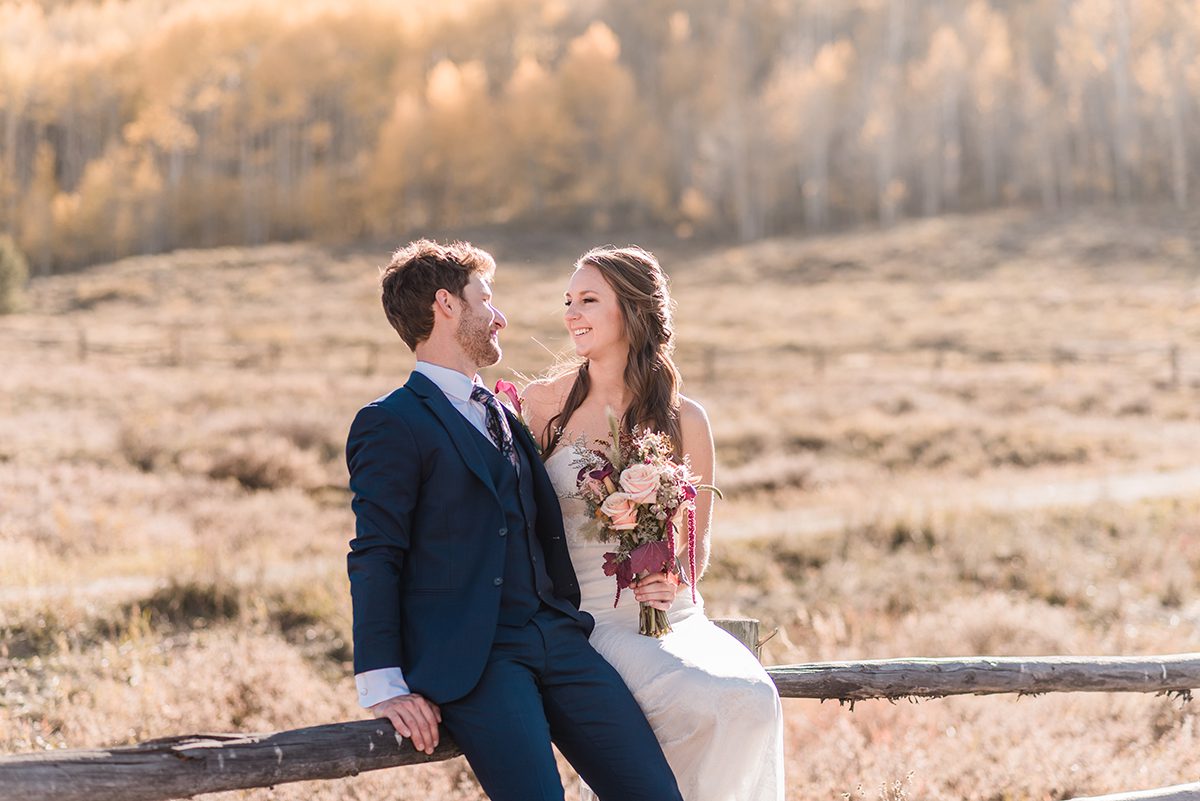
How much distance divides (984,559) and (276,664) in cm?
712

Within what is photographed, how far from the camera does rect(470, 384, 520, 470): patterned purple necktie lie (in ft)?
11.3

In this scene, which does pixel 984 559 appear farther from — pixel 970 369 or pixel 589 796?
pixel 970 369

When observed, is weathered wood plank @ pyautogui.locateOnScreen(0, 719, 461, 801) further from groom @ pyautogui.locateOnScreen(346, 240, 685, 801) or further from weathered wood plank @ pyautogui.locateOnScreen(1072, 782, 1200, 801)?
weathered wood plank @ pyautogui.locateOnScreen(1072, 782, 1200, 801)

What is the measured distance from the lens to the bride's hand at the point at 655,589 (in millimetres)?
3580

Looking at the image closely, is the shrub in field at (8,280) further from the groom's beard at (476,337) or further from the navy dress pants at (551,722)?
the navy dress pants at (551,722)

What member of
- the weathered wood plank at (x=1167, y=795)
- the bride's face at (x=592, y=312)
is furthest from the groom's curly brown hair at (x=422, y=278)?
the weathered wood plank at (x=1167, y=795)

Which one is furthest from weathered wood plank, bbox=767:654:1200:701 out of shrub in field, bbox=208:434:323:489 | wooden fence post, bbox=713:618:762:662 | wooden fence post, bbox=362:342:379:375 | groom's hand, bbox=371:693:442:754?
wooden fence post, bbox=362:342:379:375

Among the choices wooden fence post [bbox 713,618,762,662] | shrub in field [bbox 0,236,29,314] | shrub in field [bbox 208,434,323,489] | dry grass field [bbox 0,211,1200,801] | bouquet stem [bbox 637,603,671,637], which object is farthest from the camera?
shrub in field [bbox 0,236,29,314]

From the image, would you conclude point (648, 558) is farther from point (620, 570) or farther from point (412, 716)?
point (412, 716)

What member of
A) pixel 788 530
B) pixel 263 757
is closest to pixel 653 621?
pixel 263 757

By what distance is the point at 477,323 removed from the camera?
3416 mm

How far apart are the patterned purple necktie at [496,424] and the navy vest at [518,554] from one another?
0.05 meters

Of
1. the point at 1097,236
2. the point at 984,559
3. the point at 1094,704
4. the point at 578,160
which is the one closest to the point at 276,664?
the point at 1094,704

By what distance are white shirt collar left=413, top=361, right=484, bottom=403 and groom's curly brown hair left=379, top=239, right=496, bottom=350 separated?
4.3 inches
